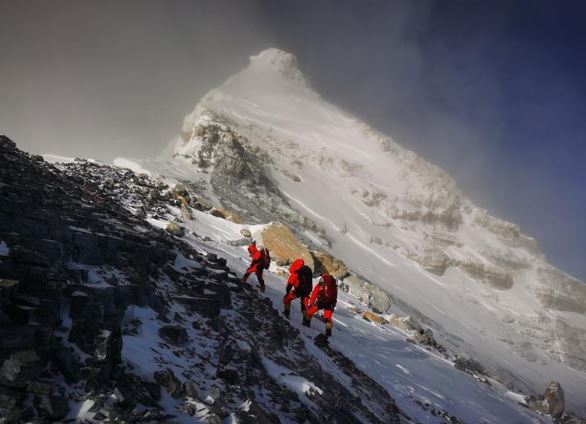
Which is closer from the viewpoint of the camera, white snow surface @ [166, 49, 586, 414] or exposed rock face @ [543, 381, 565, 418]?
exposed rock face @ [543, 381, 565, 418]

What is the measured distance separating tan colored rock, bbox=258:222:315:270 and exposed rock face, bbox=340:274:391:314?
3.78 metres

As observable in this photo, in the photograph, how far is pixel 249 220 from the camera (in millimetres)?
27328

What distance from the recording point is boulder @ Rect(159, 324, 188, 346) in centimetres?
607

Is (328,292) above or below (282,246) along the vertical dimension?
below

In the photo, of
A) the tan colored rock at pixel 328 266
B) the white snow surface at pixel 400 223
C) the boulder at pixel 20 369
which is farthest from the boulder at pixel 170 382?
the white snow surface at pixel 400 223

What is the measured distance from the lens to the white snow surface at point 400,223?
4384 cm

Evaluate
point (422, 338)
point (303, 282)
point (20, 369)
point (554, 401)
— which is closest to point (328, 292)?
point (303, 282)

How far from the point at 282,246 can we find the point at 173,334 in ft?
45.6

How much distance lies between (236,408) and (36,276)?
110 inches

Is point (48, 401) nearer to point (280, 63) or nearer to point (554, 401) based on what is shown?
point (554, 401)

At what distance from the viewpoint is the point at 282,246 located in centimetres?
1997

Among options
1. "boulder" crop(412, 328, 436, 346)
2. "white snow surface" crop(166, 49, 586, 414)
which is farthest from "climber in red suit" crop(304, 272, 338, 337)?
"white snow surface" crop(166, 49, 586, 414)

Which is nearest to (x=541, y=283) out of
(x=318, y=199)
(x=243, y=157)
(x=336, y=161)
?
(x=336, y=161)

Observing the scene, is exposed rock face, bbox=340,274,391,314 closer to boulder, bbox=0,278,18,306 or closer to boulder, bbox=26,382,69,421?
boulder, bbox=0,278,18,306
